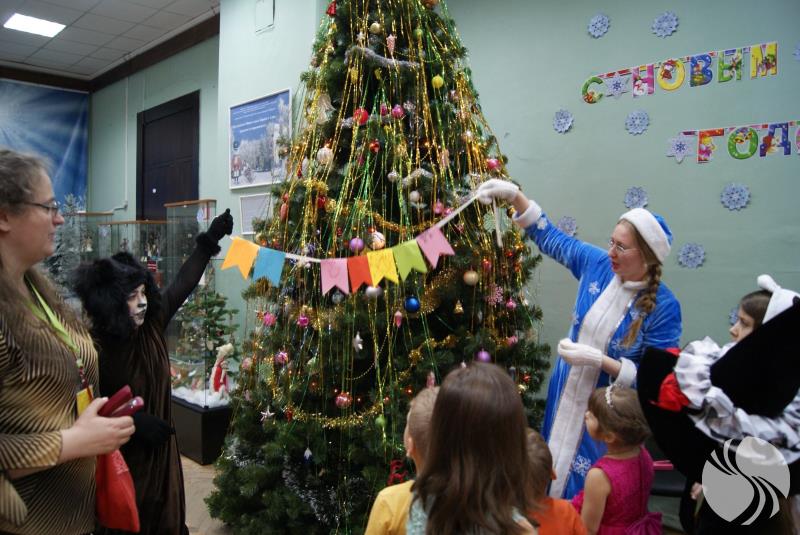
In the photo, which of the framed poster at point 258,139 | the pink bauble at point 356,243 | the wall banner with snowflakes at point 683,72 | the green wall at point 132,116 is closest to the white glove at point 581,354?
the pink bauble at point 356,243

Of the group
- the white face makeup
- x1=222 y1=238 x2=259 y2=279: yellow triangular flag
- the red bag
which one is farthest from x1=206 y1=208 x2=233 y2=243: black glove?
the red bag

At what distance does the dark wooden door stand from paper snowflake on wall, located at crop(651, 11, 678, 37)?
184 inches

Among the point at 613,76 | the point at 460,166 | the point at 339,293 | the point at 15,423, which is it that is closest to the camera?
the point at 15,423

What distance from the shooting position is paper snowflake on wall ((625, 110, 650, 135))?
3207 mm

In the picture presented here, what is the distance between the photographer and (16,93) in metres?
7.52

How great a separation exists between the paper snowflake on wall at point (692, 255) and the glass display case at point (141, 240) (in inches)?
157

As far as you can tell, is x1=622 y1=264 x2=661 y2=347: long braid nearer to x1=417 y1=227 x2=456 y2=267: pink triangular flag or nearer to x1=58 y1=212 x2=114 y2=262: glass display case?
x1=417 y1=227 x2=456 y2=267: pink triangular flag

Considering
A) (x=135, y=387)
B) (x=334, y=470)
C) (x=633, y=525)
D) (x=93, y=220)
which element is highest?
(x=93, y=220)

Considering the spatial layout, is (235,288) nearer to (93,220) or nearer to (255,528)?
(255,528)

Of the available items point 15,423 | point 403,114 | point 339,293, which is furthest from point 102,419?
point 403,114

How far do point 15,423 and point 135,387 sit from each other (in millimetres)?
665

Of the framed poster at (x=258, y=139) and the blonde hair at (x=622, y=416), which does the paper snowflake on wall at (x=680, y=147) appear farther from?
the framed poster at (x=258, y=139)

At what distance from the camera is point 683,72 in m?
3.06

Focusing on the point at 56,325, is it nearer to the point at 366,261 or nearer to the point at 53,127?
the point at 366,261
